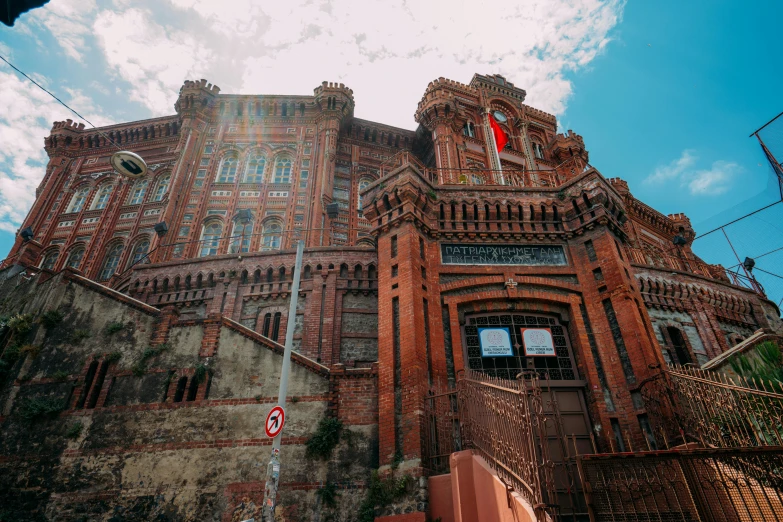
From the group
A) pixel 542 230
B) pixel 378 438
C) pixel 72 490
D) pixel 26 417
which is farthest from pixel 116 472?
pixel 542 230

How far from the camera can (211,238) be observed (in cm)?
2436

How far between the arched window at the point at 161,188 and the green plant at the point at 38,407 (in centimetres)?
1809

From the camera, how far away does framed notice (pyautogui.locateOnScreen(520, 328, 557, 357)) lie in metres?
11.7

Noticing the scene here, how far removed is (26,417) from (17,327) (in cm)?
297

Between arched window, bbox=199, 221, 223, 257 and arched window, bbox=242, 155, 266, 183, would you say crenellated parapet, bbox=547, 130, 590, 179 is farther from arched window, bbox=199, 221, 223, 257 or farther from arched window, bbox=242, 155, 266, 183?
arched window, bbox=199, 221, 223, 257

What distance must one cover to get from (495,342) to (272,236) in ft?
51.8

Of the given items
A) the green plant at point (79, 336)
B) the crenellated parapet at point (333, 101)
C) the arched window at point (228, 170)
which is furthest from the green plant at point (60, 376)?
the crenellated parapet at point (333, 101)

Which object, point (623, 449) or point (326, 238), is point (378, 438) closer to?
point (623, 449)

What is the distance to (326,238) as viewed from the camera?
23.8 m

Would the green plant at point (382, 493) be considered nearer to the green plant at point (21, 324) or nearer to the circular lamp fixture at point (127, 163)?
the green plant at point (21, 324)

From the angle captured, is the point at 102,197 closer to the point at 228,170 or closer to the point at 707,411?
the point at 228,170

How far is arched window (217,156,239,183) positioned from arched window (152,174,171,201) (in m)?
3.46

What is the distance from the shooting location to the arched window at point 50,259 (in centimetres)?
2558

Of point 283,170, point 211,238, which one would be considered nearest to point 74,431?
point 211,238
